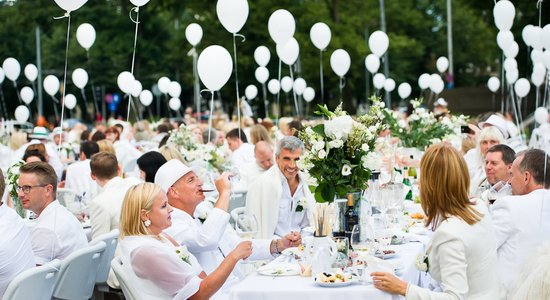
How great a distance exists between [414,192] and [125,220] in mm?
5108

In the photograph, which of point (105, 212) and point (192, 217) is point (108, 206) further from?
point (192, 217)

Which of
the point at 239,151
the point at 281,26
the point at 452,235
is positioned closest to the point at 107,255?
the point at 452,235

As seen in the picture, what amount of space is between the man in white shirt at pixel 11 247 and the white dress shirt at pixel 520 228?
9.52 ft

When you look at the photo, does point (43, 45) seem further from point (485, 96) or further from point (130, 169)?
point (130, 169)

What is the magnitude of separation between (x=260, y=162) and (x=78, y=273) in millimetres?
4276

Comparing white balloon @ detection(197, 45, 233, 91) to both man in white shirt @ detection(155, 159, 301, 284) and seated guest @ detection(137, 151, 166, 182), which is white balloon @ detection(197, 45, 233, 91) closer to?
seated guest @ detection(137, 151, 166, 182)

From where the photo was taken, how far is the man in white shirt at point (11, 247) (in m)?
5.02

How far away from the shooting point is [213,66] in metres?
8.76

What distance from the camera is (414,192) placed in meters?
9.15

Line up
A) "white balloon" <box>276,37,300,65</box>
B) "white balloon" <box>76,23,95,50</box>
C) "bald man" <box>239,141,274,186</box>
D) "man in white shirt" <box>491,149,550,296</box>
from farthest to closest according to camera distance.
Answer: "white balloon" <box>276,37,300,65</box> → "white balloon" <box>76,23,95,50</box> → "bald man" <box>239,141,274,186</box> → "man in white shirt" <box>491,149,550,296</box>

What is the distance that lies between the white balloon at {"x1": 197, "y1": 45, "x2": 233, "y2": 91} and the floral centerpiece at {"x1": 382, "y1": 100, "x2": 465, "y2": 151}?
320cm

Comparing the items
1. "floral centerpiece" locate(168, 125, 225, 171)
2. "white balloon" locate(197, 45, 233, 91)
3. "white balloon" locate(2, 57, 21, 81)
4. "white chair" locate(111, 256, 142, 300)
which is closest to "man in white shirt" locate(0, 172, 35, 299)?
"white chair" locate(111, 256, 142, 300)

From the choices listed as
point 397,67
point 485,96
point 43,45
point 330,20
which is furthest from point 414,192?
point 43,45

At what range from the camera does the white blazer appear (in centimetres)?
404
